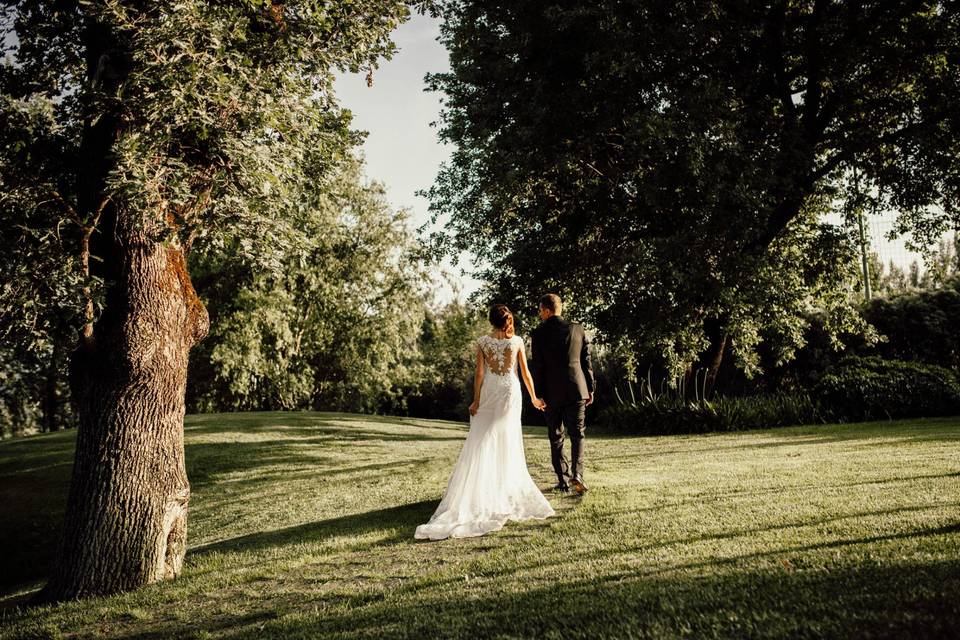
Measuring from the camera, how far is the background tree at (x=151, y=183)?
6.01 m

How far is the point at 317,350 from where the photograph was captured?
92.1 feet

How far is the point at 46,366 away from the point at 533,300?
385 inches

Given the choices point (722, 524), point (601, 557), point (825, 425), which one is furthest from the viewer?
point (825, 425)

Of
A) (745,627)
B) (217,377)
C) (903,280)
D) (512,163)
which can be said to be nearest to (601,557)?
(745,627)

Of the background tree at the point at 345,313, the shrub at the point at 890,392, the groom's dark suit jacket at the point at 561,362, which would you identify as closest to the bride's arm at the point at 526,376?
the groom's dark suit jacket at the point at 561,362

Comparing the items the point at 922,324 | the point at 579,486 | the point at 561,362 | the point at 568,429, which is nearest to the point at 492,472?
the point at 568,429

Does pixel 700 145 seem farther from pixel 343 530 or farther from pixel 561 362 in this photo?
pixel 343 530

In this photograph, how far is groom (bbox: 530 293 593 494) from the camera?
26.6ft

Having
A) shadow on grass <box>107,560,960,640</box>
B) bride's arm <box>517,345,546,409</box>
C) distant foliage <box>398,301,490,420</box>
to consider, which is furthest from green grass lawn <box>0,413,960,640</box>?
distant foliage <box>398,301,490,420</box>

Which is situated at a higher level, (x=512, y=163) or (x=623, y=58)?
(x=623, y=58)

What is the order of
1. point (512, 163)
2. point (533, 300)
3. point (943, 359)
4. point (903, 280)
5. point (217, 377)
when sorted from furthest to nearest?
point (903, 280), point (217, 377), point (943, 359), point (533, 300), point (512, 163)

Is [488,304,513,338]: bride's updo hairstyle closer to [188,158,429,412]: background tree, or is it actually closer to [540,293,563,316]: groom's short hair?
[540,293,563,316]: groom's short hair

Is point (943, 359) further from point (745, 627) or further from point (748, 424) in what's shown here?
point (745, 627)

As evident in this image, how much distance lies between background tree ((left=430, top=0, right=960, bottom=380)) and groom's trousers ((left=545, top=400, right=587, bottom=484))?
4.45 m
